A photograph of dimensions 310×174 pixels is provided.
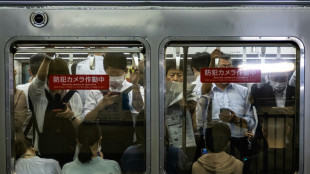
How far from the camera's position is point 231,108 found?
268cm

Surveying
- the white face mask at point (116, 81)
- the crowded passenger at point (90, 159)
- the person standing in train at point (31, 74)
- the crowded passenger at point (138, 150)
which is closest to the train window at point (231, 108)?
the crowded passenger at point (138, 150)

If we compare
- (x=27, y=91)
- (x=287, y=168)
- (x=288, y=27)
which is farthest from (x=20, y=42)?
(x=287, y=168)

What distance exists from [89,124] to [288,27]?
169cm

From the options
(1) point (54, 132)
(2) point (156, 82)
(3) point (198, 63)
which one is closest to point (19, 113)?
(1) point (54, 132)

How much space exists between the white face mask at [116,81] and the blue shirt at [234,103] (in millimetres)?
697

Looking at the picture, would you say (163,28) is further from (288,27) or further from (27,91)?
(27,91)

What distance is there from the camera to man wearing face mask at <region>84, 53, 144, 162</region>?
2.61 metres

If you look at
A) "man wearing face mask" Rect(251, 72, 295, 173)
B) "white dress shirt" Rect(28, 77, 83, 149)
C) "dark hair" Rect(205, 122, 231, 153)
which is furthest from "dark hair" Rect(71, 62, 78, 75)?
"man wearing face mask" Rect(251, 72, 295, 173)

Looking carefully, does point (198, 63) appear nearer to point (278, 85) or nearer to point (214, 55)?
point (214, 55)

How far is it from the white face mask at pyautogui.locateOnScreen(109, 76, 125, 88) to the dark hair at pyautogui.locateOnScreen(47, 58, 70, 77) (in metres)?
0.33

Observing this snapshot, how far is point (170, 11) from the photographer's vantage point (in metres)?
2.59

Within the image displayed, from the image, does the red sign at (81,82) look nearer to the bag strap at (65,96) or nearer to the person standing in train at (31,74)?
the bag strap at (65,96)

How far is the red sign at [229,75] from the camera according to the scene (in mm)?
2631

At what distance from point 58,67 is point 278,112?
1.73 metres
